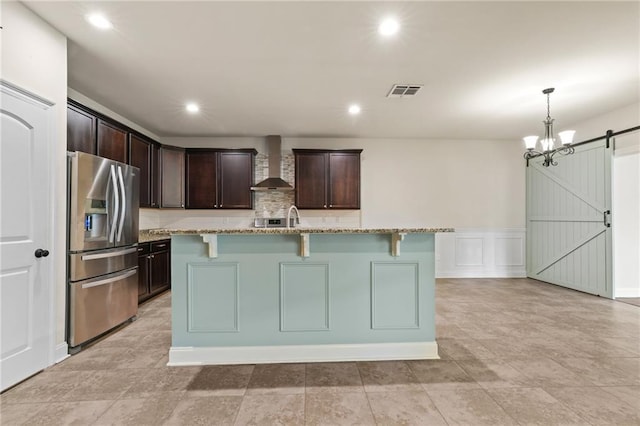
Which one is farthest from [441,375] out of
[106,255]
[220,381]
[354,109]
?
[354,109]

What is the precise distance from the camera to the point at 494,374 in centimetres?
218

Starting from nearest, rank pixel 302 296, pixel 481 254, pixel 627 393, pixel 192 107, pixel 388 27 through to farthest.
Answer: pixel 627 393 → pixel 388 27 → pixel 302 296 → pixel 192 107 → pixel 481 254

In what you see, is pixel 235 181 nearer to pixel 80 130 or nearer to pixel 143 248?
pixel 143 248

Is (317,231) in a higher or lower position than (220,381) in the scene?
higher

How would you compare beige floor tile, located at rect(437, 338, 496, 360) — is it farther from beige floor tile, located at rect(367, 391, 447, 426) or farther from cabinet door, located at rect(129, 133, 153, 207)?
cabinet door, located at rect(129, 133, 153, 207)

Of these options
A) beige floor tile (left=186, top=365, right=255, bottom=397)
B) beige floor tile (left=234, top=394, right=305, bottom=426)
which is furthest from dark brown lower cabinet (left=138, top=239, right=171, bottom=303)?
beige floor tile (left=234, top=394, right=305, bottom=426)

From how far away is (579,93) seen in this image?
360 centimetres

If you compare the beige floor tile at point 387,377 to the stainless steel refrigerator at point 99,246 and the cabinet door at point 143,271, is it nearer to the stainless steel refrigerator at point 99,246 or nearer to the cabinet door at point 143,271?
the stainless steel refrigerator at point 99,246

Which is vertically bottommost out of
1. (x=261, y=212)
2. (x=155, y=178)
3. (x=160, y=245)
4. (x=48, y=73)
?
(x=160, y=245)

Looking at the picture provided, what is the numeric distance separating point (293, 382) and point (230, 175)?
4.03 m

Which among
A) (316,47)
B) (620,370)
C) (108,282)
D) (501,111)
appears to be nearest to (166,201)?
(108,282)

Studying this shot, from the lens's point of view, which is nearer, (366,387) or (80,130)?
(366,387)

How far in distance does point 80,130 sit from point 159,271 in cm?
220

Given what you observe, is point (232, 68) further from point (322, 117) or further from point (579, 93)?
point (579, 93)
